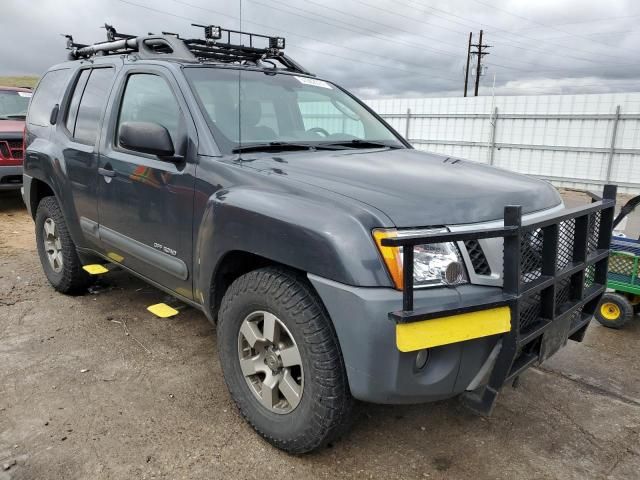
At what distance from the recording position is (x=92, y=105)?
12.5 feet

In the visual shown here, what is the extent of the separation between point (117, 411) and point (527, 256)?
7.16 feet

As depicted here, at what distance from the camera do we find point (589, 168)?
13789mm

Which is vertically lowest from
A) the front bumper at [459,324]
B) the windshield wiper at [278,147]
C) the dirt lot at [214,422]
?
the dirt lot at [214,422]

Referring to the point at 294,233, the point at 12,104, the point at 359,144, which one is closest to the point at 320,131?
the point at 359,144

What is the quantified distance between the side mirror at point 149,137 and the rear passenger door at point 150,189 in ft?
0.32

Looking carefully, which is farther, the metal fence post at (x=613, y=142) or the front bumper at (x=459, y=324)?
the metal fence post at (x=613, y=142)

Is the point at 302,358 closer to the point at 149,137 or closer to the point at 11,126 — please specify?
the point at 149,137

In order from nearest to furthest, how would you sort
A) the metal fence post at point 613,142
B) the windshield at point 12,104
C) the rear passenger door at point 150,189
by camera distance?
the rear passenger door at point 150,189 < the windshield at point 12,104 < the metal fence post at point 613,142

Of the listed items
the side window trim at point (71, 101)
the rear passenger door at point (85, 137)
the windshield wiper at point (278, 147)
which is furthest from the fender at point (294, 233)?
the side window trim at point (71, 101)

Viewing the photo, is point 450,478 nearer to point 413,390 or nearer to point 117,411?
point 413,390

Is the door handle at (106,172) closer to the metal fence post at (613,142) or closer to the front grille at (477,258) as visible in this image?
the front grille at (477,258)

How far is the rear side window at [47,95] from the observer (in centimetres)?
429

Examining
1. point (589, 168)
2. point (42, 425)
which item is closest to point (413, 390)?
point (42, 425)

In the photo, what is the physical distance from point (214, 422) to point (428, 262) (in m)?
1.44
